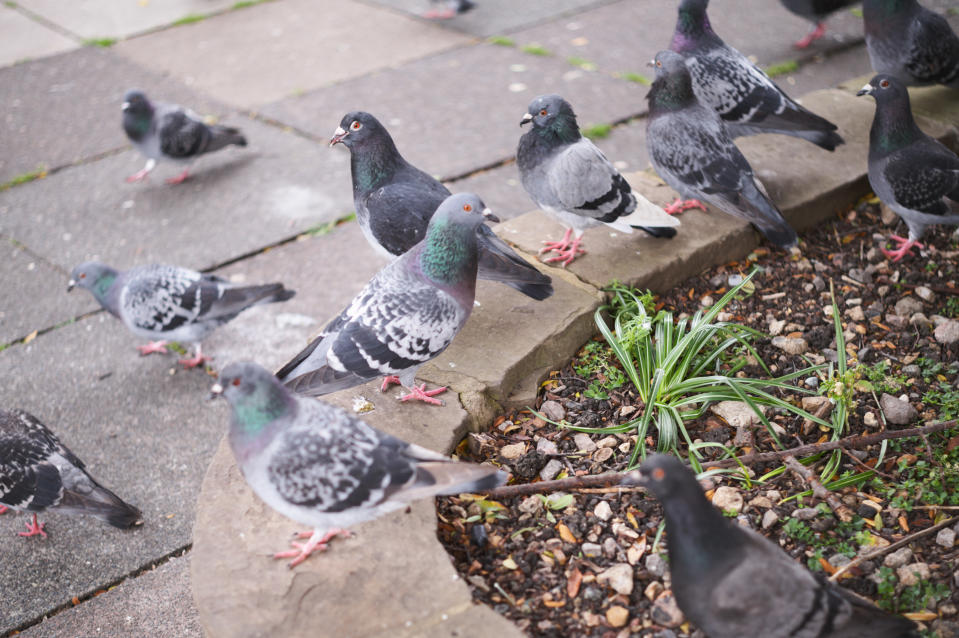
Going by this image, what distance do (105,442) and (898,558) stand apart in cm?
349

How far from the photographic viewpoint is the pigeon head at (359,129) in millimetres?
4012

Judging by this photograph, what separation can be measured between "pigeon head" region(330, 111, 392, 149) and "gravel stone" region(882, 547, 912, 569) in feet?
8.92

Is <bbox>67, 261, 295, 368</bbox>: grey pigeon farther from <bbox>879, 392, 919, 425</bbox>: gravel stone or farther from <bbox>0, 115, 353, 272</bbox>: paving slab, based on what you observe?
<bbox>879, 392, 919, 425</bbox>: gravel stone

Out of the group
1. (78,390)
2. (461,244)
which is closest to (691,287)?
(461,244)

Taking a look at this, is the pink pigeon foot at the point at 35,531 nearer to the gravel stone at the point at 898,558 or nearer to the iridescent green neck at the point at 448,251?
the iridescent green neck at the point at 448,251

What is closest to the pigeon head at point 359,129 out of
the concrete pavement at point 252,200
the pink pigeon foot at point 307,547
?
the concrete pavement at point 252,200

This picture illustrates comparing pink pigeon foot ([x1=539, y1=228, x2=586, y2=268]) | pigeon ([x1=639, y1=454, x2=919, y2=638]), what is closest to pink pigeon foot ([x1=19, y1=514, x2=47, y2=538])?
pink pigeon foot ([x1=539, y1=228, x2=586, y2=268])

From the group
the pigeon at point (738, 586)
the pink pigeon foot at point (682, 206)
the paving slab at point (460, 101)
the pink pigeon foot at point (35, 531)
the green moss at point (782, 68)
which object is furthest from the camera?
the green moss at point (782, 68)

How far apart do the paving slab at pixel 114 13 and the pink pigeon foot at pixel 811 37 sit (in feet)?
19.0

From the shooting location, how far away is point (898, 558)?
265 cm

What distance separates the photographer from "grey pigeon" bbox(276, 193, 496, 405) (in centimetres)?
307

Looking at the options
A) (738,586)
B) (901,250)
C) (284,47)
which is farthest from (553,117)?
(284,47)

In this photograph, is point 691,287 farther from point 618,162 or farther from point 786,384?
point 618,162

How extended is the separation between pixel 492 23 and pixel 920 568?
22.3 ft
